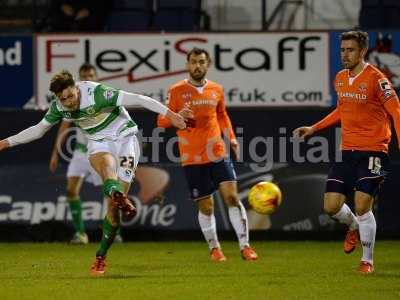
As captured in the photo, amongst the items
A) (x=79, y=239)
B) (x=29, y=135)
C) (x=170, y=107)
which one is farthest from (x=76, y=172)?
(x=29, y=135)

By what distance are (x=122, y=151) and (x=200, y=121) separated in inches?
65.7

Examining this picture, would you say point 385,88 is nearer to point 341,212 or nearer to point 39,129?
point 341,212

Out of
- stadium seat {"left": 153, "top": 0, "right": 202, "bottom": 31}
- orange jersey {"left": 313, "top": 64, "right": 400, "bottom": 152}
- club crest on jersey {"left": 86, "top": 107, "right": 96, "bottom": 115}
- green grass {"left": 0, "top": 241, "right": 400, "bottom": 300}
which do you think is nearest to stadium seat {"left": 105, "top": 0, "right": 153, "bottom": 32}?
stadium seat {"left": 153, "top": 0, "right": 202, "bottom": 31}

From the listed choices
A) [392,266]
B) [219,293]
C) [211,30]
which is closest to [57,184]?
[211,30]

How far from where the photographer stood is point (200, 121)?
12172 millimetres

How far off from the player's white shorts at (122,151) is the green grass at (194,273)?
96 cm

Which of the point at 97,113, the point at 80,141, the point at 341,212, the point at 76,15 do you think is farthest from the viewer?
the point at 76,15

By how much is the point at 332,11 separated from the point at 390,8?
920 mm

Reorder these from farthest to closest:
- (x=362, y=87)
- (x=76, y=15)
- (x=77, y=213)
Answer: (x=76, y=15), (x=77, y=213), (x=362, y=87)

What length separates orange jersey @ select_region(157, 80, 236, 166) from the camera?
39.7 feet

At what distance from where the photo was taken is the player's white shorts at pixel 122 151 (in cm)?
1060

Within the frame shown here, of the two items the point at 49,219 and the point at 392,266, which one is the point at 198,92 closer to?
the point at 392,266

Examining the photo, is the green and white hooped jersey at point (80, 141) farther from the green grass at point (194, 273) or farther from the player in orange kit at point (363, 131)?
the player in orange kit at point (363, 131)

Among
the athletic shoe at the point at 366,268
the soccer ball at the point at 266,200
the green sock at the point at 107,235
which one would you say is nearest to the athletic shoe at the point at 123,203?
the green sock at the point at 107,235
